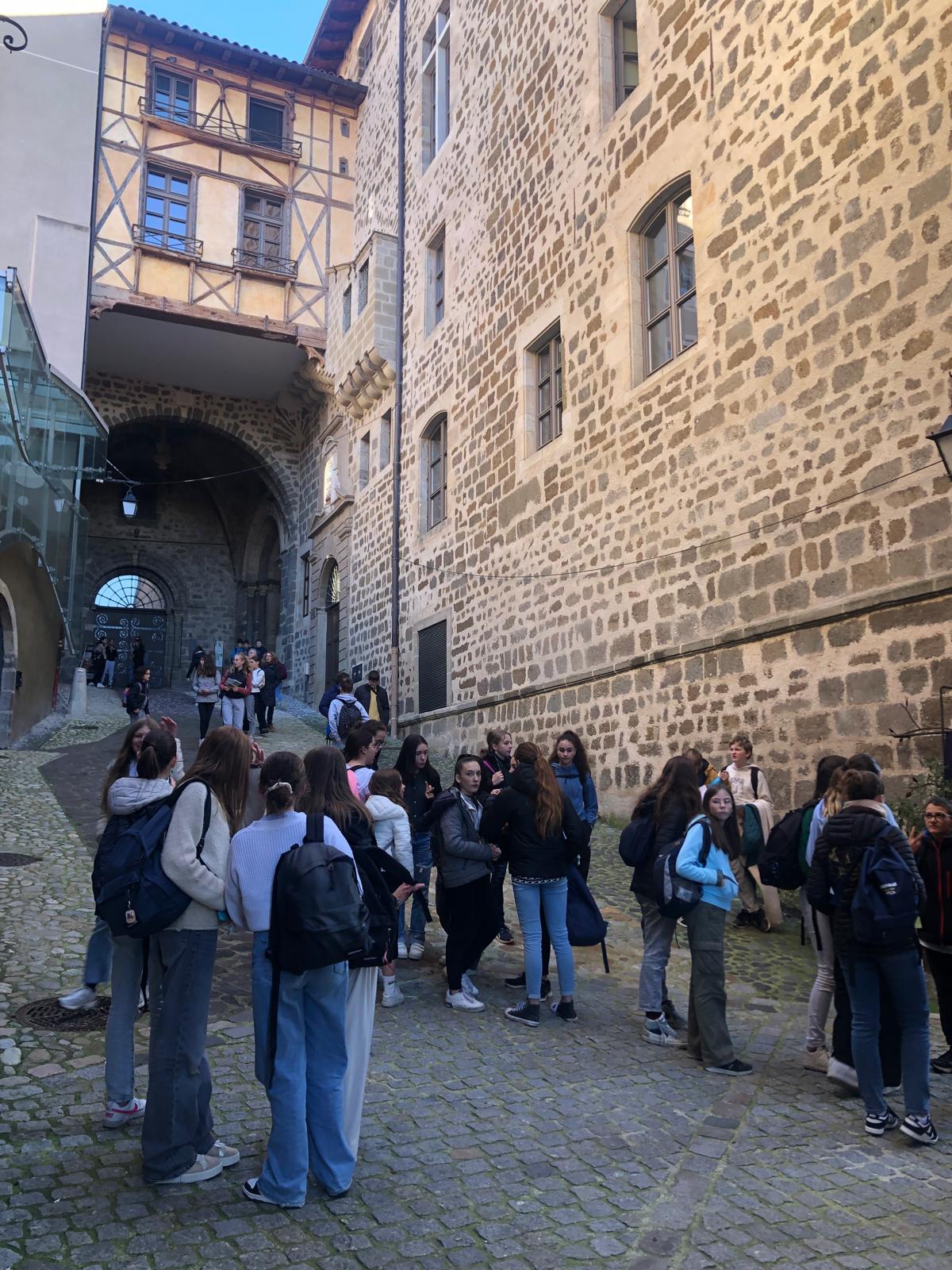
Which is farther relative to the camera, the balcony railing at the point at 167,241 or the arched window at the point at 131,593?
the arched window at the point at 131,593

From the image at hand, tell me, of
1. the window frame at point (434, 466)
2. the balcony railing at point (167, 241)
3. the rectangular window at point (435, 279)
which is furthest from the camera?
the balcony railing at point (167, 241)

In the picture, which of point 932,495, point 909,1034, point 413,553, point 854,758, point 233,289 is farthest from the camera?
point 233,289

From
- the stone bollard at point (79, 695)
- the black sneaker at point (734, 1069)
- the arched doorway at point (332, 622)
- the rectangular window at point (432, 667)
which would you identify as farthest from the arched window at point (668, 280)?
the arched doorway at point (332, 622)

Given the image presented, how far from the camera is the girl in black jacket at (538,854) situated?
4988 mm

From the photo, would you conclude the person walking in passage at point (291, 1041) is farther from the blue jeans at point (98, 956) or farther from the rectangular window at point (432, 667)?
the rectangular window at point (432, 667)

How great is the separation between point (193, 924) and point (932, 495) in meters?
5.43

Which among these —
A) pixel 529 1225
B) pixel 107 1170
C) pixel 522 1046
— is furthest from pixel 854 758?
pixel 107 1170

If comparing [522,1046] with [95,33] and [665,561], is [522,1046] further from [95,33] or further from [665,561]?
[95,33]

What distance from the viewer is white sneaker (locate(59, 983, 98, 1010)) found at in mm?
4586

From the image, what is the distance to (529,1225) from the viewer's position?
2.96m

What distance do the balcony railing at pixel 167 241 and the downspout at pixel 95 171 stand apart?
835 millimetres

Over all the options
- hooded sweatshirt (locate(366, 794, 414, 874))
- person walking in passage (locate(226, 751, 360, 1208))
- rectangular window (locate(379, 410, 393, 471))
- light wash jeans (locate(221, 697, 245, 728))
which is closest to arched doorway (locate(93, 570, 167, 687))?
rectangular window (locate(379, 410, 393, 471))

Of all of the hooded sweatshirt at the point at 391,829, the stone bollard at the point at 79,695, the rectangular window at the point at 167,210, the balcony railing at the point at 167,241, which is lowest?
the hooded sweatshirt at the point at 391,829

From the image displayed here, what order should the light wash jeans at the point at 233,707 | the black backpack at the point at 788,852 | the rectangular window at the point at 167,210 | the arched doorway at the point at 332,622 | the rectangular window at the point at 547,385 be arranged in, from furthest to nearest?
the arched doorway at the point at 332,622 < the rectangular window at the point at 167,210 < the light wash jeans at the point at 233,707 < the rectangular window at the point at 547,385 < the black backpack at the point at 788,852
